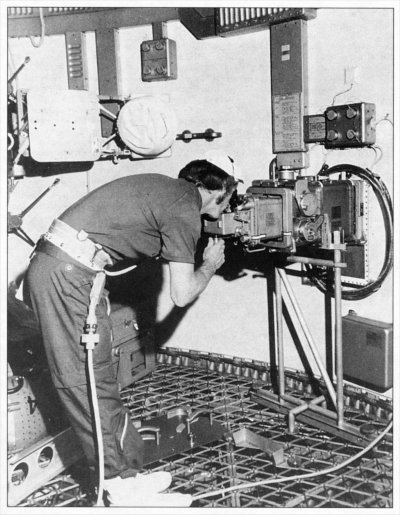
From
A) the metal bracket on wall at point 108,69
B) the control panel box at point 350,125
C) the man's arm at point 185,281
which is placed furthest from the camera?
the metal bracket on wall at point 108,69

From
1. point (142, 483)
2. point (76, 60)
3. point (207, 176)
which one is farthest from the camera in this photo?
point (76, 60)

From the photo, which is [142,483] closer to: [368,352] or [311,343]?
[311,343]

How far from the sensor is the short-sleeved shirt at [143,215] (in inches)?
110

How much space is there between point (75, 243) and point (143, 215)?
37cm

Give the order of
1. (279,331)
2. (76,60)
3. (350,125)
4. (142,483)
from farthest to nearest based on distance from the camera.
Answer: (76,60)
(279,331)
(350,125)
(142,483)

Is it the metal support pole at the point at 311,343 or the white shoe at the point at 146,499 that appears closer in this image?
the white shoe at the point at 146,499

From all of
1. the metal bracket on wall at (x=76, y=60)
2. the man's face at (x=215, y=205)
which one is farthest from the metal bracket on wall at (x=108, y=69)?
the man's face at (x=215, y=205)

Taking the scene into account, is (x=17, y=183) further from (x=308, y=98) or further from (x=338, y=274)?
(x=338, y=274)

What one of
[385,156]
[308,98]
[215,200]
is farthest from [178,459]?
[308,98]

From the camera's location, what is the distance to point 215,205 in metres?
3.11

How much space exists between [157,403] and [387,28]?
2982 millimetres

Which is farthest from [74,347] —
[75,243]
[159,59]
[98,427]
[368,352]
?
[159,59]

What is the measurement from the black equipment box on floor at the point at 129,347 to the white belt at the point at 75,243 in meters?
1.31

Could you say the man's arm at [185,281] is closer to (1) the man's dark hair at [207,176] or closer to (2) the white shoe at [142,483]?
(1) the man's dark hair at [207,176]
